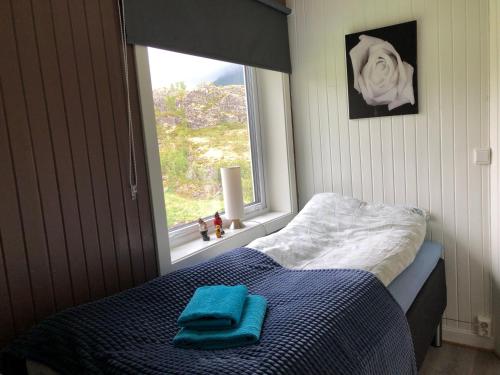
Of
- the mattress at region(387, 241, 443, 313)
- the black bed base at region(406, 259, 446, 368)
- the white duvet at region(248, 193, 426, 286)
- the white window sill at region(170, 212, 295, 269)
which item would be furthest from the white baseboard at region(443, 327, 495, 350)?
the white window sill at region(170, 212, 295, 269)

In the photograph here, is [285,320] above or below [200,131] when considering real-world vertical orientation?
below

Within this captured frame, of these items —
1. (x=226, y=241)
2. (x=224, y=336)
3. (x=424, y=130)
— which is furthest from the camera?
(x=424, y=130)

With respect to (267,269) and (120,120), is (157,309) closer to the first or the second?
(267,269)

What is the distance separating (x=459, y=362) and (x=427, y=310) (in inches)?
21.8

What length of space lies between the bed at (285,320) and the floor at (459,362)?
0.32 m

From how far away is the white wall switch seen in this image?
6.88ft

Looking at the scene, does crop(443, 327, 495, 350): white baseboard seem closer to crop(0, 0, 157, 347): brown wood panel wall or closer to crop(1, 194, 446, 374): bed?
crop(1, 194, 446, 374): bed

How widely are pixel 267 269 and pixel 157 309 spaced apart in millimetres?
523

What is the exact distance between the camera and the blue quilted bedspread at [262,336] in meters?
1.05

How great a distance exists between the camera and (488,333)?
7.33ft

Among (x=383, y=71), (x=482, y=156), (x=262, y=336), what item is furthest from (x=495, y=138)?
(x=262, y=336)

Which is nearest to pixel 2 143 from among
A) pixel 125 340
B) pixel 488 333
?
pixel 125 340

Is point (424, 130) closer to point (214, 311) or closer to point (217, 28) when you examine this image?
point (217, 28)

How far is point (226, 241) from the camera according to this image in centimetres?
216
